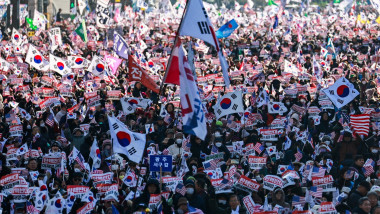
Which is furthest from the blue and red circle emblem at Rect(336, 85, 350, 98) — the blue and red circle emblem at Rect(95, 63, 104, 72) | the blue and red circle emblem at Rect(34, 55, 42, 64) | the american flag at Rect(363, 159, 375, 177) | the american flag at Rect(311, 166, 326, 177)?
the blue and red circle emblem at Rect(34, 55, 42, 64)

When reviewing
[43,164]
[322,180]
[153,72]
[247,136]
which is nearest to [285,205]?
[322,180]

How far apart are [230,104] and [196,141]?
2039 mm

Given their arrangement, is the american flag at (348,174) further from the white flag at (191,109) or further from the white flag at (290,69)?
the white flag at (290,69)

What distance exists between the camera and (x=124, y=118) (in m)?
17.2

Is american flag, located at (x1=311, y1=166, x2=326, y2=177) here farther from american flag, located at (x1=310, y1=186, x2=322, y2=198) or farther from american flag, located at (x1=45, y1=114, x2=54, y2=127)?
american flag, located at (x1=45, y1=114, x2=54, y2=127)

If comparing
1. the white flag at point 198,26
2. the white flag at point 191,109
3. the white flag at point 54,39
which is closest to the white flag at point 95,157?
the white flag at point 198,26

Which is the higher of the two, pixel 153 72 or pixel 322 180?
pixel 153 72

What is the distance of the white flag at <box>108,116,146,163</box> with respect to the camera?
39.3 ft

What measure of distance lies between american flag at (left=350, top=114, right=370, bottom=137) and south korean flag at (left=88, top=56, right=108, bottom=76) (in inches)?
351

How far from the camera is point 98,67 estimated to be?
22141 mm

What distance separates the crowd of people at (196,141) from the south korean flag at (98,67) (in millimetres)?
41

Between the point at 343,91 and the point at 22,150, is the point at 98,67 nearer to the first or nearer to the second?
the point at 343,91

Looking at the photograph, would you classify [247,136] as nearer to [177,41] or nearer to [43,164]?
[43,164]

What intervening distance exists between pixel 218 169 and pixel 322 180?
6.27 ft
